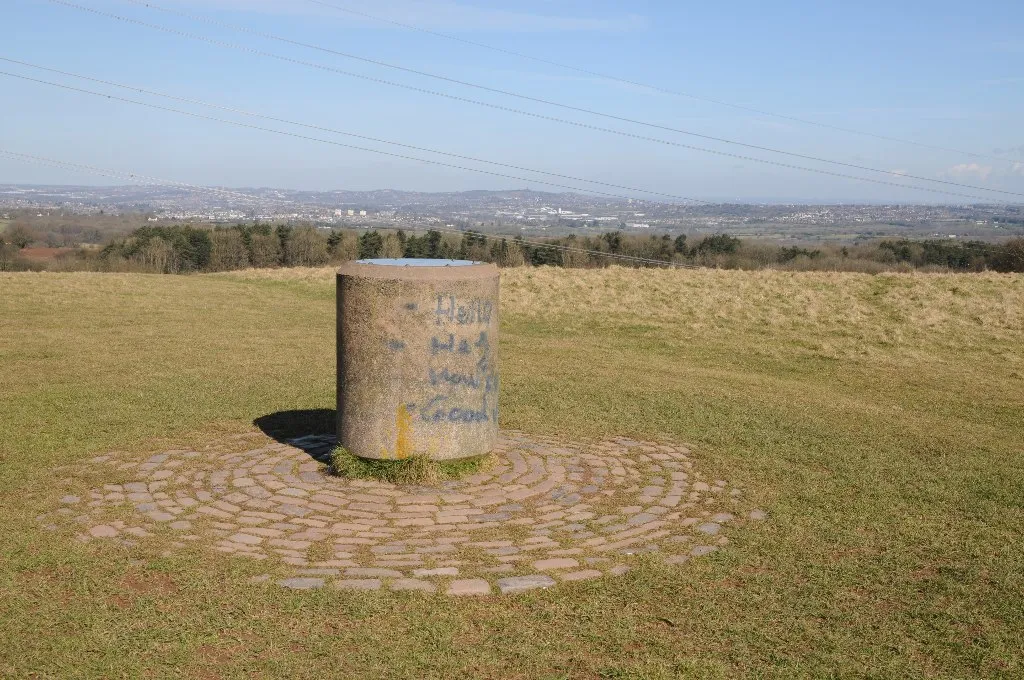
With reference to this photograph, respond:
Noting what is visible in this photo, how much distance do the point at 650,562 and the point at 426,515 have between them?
5.18ft

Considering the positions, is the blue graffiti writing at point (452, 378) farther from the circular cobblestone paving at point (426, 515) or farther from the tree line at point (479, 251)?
the tree line at point (479, 251)

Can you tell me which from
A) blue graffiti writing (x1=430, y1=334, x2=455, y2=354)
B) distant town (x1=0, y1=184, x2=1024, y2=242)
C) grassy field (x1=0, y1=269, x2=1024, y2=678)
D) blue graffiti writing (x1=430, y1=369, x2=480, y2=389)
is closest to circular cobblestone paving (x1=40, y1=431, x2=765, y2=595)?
grassy field (x1=0, y1=269, x2=1024, y2=678)

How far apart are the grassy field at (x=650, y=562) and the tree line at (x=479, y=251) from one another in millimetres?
20711

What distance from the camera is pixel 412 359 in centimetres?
679

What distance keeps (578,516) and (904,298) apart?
17.9 meters

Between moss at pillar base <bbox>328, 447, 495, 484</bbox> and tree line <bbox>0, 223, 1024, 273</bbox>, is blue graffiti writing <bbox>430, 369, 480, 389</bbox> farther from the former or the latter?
tree line <bbox>0, 223, 1024, 273</bbox>

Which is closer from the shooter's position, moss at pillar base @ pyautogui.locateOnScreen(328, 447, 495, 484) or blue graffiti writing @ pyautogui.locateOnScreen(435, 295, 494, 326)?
moss at pillar base @ pyautogui.locateOnScreen(328, 447, 495, 484)

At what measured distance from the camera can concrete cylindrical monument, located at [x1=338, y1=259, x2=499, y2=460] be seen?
268 inches

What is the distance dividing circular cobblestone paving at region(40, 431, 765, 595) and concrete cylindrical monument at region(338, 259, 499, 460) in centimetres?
35

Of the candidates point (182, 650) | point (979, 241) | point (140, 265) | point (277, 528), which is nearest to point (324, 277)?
point (140, 265)

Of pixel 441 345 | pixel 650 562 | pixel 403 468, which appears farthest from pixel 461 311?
pixel 650 562

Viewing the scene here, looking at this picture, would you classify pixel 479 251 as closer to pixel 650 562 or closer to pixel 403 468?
pixel 403 468

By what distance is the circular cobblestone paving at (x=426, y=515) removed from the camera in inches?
203

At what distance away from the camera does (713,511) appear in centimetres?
632
